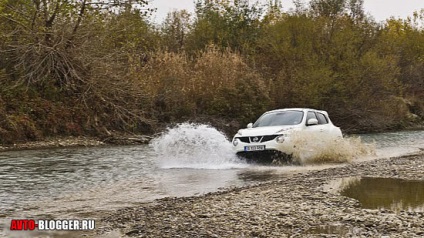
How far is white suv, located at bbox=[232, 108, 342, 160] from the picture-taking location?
53.2 ft

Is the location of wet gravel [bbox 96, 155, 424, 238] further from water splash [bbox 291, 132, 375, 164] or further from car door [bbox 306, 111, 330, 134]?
car door [bbox 306, 111, 330, 134]

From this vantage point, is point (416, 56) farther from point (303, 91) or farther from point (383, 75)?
point (303, 91)

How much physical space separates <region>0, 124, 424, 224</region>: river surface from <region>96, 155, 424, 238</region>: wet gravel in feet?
3.66

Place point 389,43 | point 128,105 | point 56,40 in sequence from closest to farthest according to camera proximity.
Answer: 1. point 56,40
2. point 128,105
3. point 389,43

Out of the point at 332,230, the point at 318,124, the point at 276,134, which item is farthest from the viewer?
the point at 318,124

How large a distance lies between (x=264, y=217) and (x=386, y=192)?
3266mm

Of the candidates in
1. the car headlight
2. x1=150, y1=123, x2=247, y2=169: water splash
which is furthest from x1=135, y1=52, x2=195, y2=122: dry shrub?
the car headlight

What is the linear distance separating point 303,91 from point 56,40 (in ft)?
54.9

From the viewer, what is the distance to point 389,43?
4612 centimetres

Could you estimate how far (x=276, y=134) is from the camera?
1623 centimetres

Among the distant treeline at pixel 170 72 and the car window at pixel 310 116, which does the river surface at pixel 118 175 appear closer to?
the car window at pixel 310 116

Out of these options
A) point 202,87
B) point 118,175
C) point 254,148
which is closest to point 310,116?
point 254,148

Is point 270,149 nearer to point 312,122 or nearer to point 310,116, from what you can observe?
point 312,122

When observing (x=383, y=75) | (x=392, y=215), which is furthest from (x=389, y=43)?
(x=392, y=215)
